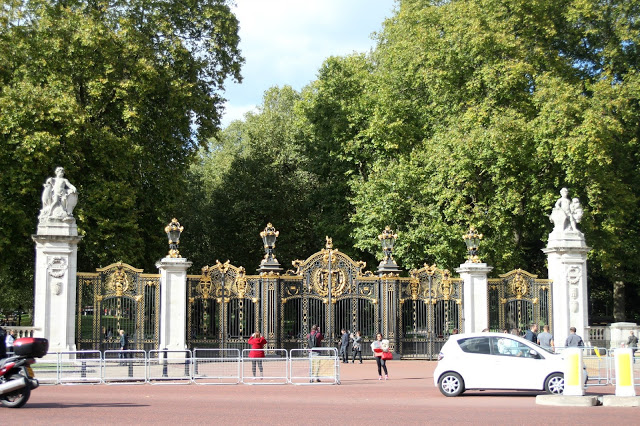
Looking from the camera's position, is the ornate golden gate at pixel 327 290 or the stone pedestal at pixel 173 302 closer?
the stone pedestal at pixel 173 302

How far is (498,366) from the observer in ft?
53.8

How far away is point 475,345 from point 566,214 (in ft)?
36.6

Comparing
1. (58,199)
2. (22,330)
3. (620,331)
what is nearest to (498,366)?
(620,331)

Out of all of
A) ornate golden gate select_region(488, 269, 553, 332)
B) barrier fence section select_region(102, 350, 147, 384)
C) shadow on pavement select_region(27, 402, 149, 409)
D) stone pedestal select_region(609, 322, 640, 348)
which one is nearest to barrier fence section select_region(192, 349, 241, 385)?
barrier fence section select_region(102, 350, 147, 384)

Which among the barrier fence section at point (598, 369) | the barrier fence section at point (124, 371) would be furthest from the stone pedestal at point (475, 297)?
the barrier fence section at point (124, 371)

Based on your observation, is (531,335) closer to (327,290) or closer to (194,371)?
(327,290)

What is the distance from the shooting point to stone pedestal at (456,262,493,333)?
2658cm

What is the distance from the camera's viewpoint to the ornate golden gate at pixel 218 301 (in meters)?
25.5

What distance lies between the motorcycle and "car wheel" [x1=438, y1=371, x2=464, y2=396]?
7.47m

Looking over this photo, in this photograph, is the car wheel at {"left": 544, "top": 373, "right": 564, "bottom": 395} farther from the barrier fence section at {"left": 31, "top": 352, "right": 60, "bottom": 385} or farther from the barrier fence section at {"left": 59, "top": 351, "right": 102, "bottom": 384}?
the barrier fence section at {"left": 31, "top": 352, "right": 60, "bottom": 385}

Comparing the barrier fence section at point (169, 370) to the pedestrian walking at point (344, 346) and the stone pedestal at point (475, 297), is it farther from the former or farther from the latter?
the stone pedestal at point (475, 297)

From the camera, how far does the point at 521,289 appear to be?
89.1 feet

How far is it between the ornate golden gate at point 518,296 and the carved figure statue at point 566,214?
5.85 feet

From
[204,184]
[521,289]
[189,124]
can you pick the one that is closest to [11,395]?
[521,289]
